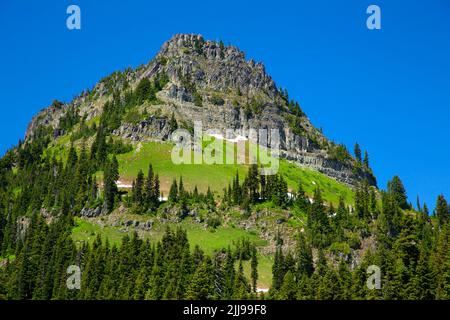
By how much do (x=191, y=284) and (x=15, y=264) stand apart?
73.3 m

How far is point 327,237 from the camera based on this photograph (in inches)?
7741

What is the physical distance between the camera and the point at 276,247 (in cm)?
19050

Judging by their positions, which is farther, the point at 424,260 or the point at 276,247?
the point at 276,247

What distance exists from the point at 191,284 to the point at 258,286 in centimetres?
4166

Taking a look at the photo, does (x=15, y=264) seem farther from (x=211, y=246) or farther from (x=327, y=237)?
(x=327, y=237)
